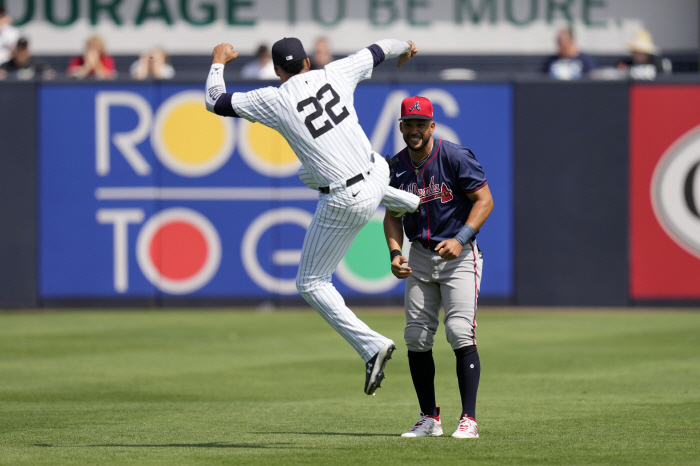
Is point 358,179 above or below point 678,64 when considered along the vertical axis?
below

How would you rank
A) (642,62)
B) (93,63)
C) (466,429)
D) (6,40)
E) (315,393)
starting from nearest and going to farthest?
(466,429) → (315,393) → (93,63) → (642,62) → (6,40)

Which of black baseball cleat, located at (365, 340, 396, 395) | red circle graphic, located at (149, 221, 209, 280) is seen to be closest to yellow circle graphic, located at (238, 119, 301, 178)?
red circle graphic, located at (149, 221, 209, 280)

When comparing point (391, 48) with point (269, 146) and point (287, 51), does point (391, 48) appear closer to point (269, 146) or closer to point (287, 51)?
point (287, 51)

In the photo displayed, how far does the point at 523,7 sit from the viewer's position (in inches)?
821

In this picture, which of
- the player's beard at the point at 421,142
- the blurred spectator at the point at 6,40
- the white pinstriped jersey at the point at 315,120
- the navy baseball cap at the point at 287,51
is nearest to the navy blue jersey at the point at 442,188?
the player's beard at the point at 421,142

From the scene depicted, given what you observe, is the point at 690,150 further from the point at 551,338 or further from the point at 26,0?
the point at 26,0

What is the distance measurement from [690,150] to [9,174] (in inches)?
387

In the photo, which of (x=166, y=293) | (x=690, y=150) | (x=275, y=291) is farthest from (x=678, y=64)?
(x=166, y=293)

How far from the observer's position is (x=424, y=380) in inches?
271

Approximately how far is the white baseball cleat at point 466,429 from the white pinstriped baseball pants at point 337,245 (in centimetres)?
69

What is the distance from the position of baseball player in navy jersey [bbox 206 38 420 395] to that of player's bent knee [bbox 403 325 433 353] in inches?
12.6

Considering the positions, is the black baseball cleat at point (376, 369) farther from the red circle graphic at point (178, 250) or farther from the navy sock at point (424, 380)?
the red circle graphic at point (178, 250)

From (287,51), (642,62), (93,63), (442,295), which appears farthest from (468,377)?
(93,63)

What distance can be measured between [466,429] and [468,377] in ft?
1.09
